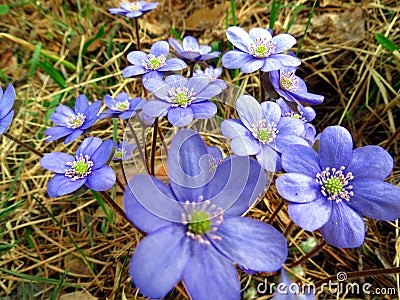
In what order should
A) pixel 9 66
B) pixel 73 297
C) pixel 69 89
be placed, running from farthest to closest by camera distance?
pixel 9 66 → pixel 69 89 → pixel 73 297

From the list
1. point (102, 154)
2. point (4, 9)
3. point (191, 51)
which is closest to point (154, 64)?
point (191, 51)

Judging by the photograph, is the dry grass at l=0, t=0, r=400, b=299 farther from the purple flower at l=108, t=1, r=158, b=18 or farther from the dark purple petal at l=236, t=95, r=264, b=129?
the purple flower at l=108, t=1, r=158, b=18

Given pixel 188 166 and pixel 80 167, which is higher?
pixel 188 166

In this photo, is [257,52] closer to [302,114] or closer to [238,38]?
[238,38]

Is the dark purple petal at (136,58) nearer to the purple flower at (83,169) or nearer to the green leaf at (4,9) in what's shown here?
the purple flower at (83,169)

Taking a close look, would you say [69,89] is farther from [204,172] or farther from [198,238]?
[198,238]

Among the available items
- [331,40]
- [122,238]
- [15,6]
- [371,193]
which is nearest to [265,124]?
[371,193]
